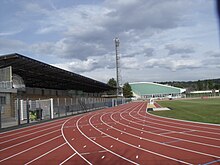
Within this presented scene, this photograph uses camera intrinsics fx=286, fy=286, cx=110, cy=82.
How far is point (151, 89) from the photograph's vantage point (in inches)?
5438

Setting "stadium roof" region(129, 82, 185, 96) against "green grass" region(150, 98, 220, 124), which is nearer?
"green grass" region(150, 98, 220, 124)

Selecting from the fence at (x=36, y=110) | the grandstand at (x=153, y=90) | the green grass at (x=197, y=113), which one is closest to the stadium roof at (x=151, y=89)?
the grandstand at (x=153, y=90)

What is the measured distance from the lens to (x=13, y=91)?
27.8m

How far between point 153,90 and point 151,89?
112cm

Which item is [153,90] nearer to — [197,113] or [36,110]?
[197,113]

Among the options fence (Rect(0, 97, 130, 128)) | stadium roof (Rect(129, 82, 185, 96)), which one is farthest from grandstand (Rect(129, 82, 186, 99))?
fence (Rect(0, 97, 130, 128))

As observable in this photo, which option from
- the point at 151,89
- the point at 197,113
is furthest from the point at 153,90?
the point at 197,113

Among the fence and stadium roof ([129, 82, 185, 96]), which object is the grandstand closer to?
stadium roof ([129, 82, 185, 96])

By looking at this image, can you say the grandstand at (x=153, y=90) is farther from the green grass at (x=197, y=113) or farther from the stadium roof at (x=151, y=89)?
the green grass at (x=197, y=113)

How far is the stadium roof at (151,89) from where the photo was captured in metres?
134

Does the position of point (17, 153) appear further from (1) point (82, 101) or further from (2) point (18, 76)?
(1) point (82, 101)

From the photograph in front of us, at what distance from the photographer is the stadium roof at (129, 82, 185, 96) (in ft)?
441

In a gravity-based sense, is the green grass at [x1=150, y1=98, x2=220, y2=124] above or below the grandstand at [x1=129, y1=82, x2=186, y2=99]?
below

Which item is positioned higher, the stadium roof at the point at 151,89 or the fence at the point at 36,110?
the stadium roof at the point at 151,89
